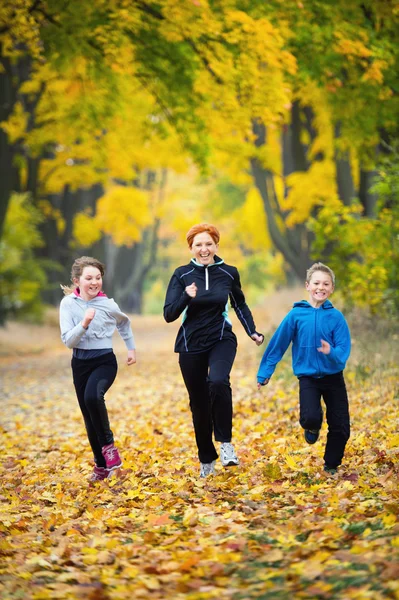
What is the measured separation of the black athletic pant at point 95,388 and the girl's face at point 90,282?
0.52 m

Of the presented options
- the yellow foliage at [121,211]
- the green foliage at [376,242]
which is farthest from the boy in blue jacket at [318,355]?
the yellow foliage at [121,211]

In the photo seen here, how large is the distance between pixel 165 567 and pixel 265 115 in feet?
34.5

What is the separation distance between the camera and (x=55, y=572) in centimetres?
475

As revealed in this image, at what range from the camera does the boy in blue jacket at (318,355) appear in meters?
6.50

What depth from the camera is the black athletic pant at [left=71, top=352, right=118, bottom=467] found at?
23.5 feet

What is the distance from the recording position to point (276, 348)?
261 inches

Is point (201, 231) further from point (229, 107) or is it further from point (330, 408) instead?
point (229, 107)

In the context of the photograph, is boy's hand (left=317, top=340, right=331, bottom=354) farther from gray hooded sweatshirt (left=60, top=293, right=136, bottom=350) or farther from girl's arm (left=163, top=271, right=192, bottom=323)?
gray hooded sweatshirt (left=60, top=293, right=136, bottom=350)

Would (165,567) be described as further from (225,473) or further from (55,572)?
(225,473)

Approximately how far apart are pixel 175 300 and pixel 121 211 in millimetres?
28080

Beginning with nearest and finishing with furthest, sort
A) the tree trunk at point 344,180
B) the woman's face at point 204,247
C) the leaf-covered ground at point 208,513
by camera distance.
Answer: the leaf-covered ground at point 208,513
the woman's face at point 204,247
the tree trunk at point 344,180

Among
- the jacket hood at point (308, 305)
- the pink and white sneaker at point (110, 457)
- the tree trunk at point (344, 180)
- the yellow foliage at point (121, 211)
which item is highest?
the yellow foliage at point (121, 211)

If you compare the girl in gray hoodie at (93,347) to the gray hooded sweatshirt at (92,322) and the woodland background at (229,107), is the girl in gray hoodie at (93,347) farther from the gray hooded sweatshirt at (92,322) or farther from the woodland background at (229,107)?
the woodland background at (229,107)

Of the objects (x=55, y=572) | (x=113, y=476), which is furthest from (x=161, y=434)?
(x=55, y=572)
